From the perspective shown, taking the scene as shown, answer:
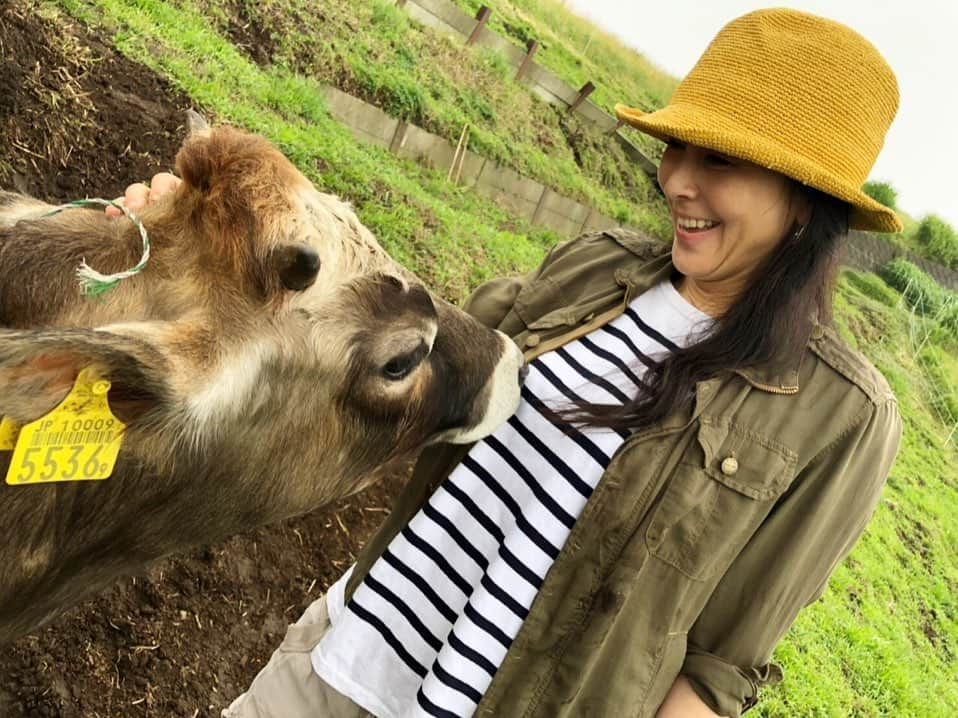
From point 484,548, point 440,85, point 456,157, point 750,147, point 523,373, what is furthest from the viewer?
point 440,85

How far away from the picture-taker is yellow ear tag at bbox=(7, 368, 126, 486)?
1.31m

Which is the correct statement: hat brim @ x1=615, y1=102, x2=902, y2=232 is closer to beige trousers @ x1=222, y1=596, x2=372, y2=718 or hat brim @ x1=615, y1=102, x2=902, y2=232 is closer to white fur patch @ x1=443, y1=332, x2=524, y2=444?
white fur patch @ x1=443, y1=332, x2=524, y2=444

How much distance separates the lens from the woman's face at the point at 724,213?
1.90 m

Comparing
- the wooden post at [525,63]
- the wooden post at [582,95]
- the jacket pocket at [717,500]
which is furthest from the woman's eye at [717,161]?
the wooden post at [582,95]

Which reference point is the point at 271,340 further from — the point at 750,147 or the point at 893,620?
the point at 893,620

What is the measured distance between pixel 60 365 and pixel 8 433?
0.58 feet

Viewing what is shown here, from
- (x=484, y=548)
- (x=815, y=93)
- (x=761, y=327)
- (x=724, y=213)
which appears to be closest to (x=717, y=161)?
(x=724, y=213)

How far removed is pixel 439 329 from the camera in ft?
6.77

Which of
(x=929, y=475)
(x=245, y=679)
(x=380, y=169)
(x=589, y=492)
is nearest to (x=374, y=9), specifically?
(x=380, y=169)

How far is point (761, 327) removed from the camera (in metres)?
1.91

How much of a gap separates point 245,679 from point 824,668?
16.4ft

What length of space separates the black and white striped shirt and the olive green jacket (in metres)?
0.07

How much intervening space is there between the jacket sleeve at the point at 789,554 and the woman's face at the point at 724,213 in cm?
48

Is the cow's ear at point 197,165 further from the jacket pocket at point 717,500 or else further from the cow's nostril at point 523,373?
the jacket pocket at point 717,500
